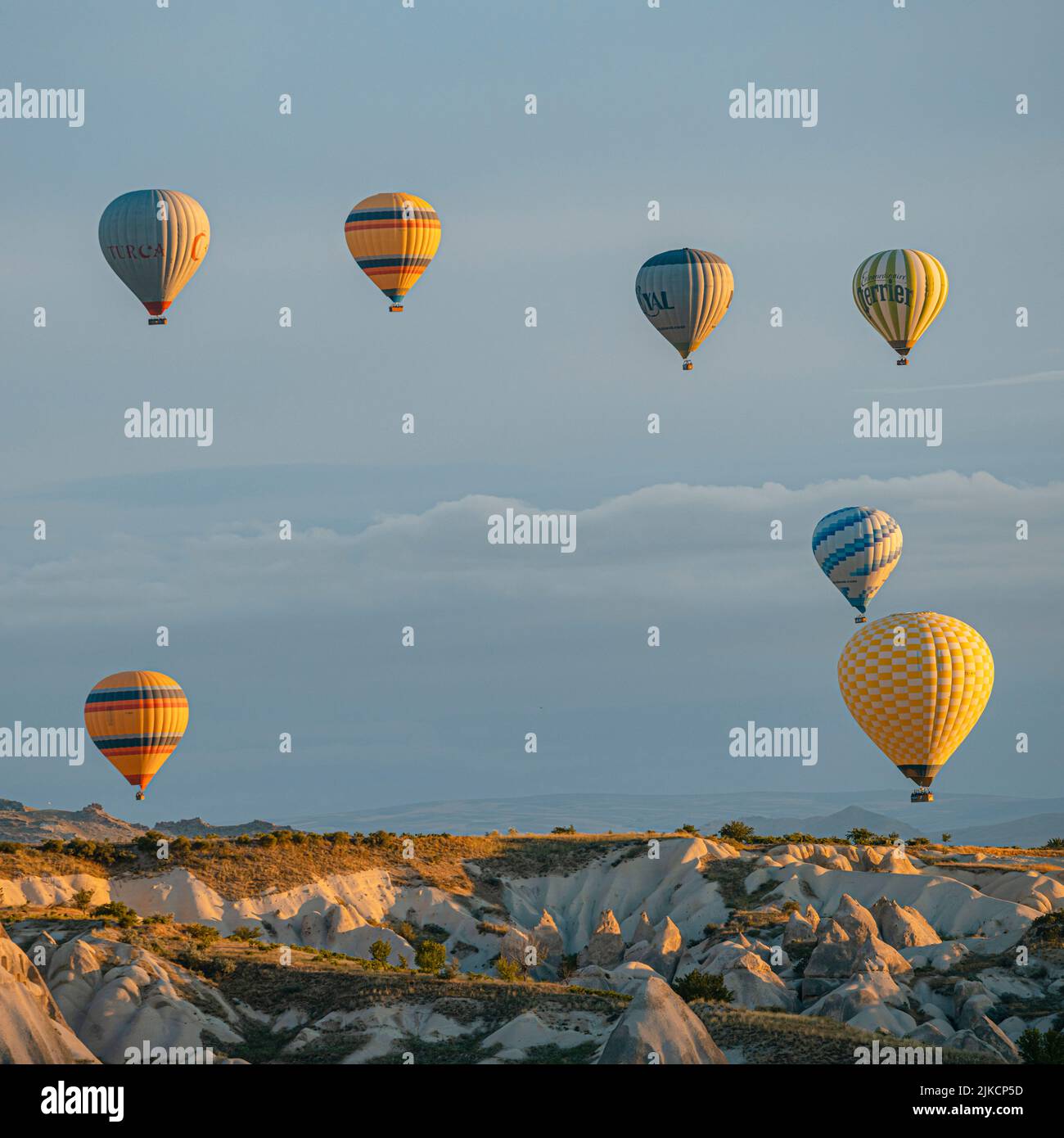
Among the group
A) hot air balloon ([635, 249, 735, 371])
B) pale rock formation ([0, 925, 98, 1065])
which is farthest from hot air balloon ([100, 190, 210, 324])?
pale rock formation ([0, 925, 98, 1065])

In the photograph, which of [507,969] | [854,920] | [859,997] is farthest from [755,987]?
[507,969]

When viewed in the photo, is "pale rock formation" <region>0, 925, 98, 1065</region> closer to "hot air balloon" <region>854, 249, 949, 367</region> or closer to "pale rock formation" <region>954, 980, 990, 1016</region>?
"pale rock formation" <region>954, 980, 990, 1016</region>

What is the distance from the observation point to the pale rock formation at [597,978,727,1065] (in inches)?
2665

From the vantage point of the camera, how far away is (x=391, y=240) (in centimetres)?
11506

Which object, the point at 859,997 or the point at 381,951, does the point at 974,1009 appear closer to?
the point at 859,997

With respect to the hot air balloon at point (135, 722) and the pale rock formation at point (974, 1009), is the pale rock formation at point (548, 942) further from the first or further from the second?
the pale rock formation at point (974, 1009)

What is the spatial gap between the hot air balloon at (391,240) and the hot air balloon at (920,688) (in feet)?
108

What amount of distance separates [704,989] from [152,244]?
4925 centimetres

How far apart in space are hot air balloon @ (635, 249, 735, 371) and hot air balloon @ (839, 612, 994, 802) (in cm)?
1934

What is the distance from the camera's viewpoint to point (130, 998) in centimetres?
8275

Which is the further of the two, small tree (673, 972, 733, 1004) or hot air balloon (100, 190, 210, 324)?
hot air balloon (100, 190, 210, 324)
